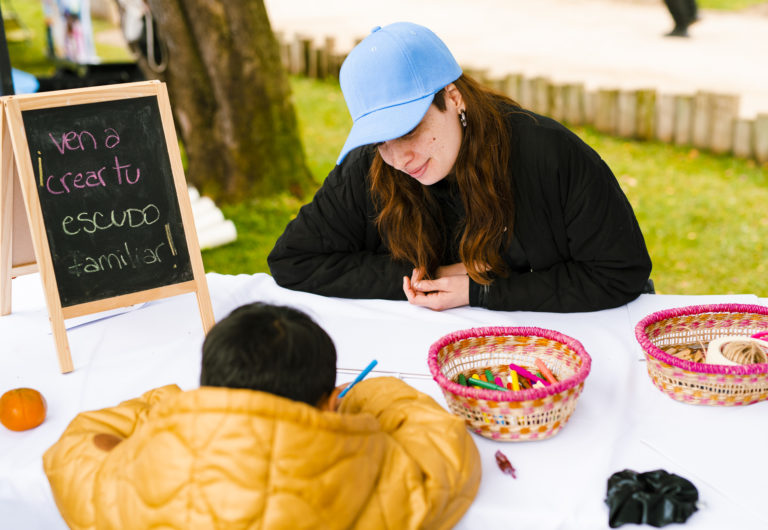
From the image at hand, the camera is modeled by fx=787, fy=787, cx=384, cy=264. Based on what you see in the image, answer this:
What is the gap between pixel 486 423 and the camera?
1.48 meters

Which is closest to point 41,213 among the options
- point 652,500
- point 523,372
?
point 523,372

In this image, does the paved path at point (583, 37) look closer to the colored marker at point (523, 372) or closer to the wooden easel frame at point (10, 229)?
the colored marker at point (523, 372)

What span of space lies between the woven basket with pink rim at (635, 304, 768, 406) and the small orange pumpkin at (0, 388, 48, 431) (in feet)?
4.20

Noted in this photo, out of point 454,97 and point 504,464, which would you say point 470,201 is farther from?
point 504,464

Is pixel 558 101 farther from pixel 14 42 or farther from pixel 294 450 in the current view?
pixel 14 42

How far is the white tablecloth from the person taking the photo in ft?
4.47

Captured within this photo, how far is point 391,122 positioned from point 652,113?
16.6 feet

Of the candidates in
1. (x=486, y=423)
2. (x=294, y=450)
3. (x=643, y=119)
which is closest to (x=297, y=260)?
(x=486, y=423)

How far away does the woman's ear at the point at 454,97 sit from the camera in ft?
6.22

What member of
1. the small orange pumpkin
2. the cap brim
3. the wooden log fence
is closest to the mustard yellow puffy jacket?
the small orange pumpkin

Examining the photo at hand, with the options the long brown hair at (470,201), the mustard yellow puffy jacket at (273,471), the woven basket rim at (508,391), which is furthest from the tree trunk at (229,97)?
the mustard yellow puffy jacket at (273,471)

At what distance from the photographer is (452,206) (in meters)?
2.18

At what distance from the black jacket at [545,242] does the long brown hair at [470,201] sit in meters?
0.04

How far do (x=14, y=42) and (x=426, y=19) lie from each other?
5487 mm
